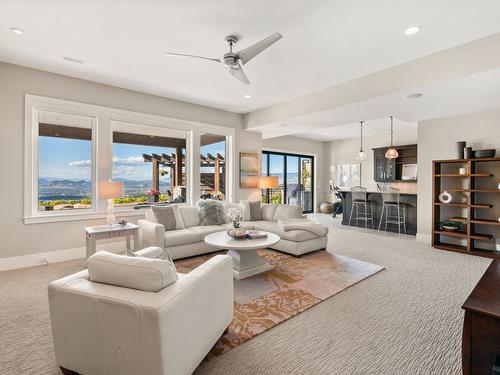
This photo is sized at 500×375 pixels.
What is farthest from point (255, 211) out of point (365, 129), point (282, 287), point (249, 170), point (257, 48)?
point (365, 129)

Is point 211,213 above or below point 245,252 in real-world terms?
above

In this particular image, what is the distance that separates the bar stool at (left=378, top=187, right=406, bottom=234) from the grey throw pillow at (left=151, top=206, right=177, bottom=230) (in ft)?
17.4

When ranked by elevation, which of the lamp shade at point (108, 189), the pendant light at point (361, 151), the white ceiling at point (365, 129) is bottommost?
the lamp shade at point (108, 189)

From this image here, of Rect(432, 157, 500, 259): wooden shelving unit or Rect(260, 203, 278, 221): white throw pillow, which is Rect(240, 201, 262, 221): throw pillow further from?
Rect(432, 157, 500, 259): wooden shelving unit

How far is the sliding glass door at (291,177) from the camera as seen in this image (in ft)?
30.6

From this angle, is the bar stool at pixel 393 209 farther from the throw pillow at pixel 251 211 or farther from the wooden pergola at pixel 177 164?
the wooden pergola at pixel 177 164

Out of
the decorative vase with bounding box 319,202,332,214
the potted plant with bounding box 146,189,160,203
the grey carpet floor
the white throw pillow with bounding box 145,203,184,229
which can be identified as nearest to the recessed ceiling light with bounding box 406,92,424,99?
the grey carpet floor

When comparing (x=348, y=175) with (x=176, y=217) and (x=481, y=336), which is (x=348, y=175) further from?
(x=481, y=336)

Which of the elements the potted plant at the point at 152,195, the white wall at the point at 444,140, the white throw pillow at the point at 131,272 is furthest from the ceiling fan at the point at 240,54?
the white wall at the point at 444,140

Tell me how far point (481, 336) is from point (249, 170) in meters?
5.62

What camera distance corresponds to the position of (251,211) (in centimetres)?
555

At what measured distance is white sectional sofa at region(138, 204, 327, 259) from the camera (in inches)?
160

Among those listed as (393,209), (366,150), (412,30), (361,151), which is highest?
(412,30)

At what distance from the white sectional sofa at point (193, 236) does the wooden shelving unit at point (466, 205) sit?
98.9 inches
